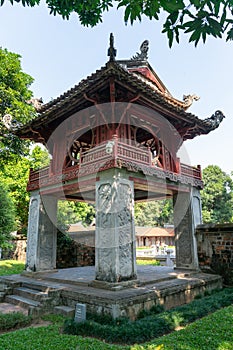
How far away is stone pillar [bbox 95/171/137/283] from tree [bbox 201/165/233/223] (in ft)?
71.3

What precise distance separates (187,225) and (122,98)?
4876 mm

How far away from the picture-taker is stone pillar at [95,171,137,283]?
573 centimetres

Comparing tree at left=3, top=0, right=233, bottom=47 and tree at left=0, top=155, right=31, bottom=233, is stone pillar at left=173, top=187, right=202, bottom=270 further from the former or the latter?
→ tree at left=0, top=155, right=31, bottom=233

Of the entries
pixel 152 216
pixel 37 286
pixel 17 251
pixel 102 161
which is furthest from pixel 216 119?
pixel 152 216

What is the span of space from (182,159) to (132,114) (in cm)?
280

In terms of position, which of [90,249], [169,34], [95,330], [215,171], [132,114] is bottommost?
[95,330]

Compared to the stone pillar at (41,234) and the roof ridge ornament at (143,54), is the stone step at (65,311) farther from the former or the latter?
the roof ridge ornament at (143,54)

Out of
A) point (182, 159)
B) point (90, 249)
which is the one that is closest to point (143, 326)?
point (182, 159)

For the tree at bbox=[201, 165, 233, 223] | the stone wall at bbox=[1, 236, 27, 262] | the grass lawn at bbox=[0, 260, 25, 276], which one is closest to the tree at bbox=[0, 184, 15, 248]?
the grass lawn at bbox=[0, 260, 25, 276]

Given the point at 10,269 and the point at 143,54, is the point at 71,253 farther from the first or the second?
the point at 143,54

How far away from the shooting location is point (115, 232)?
5.78m

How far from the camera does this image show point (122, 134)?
717cm

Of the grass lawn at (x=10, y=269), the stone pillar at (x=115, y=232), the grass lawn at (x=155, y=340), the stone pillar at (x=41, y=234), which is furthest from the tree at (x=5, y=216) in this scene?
the grass lawn at (x=155, y=340)

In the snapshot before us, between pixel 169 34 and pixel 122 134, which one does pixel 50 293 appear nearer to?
pixel 122 134
